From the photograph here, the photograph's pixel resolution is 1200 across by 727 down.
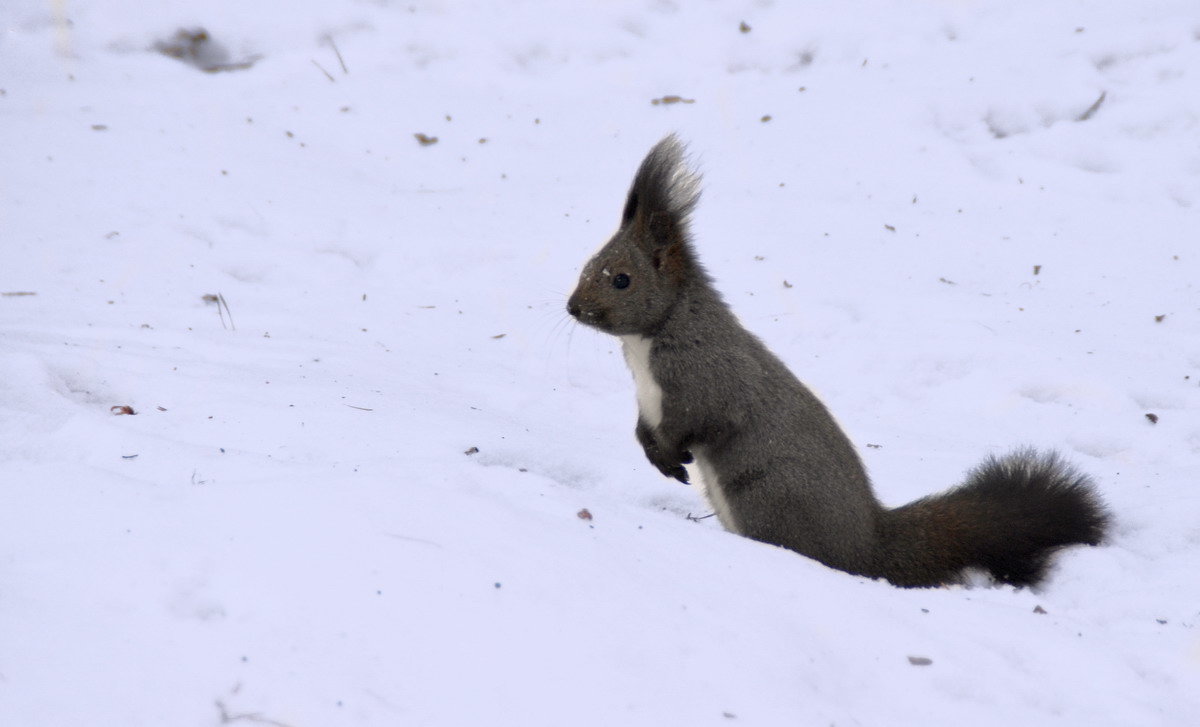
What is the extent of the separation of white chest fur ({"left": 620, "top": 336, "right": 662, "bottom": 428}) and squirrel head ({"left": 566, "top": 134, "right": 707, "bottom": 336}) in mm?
56

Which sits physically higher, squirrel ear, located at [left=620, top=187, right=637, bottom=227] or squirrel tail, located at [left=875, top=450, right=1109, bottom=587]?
squirrel ear, located at [left=620, top=187, right=637, bottom=227]

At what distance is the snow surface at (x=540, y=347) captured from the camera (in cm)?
183

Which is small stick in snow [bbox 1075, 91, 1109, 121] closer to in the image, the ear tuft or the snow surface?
the snow surface

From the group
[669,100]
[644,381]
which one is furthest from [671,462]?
[669,100]

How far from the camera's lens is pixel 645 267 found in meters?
3.56

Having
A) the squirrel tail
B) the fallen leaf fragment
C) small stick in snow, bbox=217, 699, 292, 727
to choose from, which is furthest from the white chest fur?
the fallen leaf fragment

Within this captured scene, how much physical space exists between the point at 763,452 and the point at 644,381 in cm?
51

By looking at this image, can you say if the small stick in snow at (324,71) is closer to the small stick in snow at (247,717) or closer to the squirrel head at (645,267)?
the squirrel head at (645,267)

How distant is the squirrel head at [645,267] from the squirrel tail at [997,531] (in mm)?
1081

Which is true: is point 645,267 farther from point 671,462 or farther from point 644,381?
point 671,462

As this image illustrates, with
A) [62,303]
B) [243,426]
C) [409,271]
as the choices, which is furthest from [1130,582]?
[62,303]

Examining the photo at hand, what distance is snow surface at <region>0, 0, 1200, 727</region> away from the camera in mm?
1831

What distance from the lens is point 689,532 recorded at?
8.76 feet

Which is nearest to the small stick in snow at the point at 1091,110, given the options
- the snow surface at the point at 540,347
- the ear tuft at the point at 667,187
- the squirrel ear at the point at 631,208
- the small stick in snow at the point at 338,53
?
the snow surface at the point at 540,347
